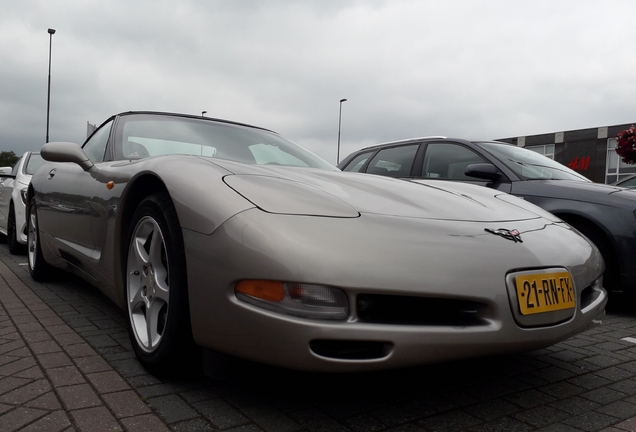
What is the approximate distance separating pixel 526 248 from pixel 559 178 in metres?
2.96

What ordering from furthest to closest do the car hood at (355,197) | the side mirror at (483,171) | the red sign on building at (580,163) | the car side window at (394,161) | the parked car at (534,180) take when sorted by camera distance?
1. the red sign on building at (580,163)
2. the car side window at (394,161)
3. the side mirror at (483,171)
4. the parked car at (534,180)
5. the car hood at (355,197)

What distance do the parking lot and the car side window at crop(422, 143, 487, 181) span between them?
2373 mm

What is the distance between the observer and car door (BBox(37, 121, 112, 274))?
307 centimetres

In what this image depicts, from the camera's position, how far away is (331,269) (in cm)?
170

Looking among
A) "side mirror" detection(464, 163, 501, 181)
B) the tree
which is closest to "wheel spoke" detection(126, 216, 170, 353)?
"side mirror" detection(464, 163, 501, 181)

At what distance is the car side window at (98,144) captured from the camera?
3.48 meters

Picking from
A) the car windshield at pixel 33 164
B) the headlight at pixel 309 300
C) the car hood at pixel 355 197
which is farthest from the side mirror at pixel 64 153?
the car windshield at pixel 33 164

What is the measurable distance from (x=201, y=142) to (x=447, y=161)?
2713 mm

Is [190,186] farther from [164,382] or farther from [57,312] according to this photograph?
[57,312]

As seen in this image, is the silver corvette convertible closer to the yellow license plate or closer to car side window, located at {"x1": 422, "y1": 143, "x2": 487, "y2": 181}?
the yellow license plate

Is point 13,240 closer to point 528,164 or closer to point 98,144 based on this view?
point 98,144

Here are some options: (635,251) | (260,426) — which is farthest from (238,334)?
(635,251)

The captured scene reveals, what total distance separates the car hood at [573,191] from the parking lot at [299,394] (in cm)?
150

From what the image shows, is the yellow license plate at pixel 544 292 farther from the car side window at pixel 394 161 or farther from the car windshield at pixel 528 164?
the car side window at pixel 394 161
